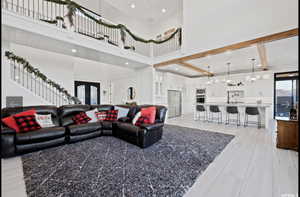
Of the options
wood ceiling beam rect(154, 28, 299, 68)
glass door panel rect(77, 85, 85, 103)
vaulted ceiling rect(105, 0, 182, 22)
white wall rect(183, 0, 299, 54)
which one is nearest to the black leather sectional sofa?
wood ceiling beam rect(154, 28, 299, 68)

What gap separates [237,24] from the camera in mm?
4008

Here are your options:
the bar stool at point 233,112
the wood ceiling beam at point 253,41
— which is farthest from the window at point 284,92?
the wood ceiling beam at point 253,41

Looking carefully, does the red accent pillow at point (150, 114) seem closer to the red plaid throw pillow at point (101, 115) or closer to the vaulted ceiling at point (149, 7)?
the red plaid throw pillow at point (101, 115)

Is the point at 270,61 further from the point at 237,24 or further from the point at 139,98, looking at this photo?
the point at 139,98

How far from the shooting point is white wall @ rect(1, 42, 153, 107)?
3912 mm

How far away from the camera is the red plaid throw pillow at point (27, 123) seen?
2.72m

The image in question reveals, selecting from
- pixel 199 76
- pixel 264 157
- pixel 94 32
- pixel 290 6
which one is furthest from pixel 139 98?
pixel 290 6

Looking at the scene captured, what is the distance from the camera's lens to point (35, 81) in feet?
16.1

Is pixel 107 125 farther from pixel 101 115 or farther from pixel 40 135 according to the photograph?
pixel 40 135

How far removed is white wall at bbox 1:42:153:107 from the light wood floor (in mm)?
2178

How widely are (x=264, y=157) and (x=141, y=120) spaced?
2683 mm

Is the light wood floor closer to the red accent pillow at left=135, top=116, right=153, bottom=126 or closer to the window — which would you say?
the red accent pillow at left=135, top=116, right=153, bottom=126

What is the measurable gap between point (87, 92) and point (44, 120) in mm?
5312

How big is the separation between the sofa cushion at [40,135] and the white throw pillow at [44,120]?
0.33 m
